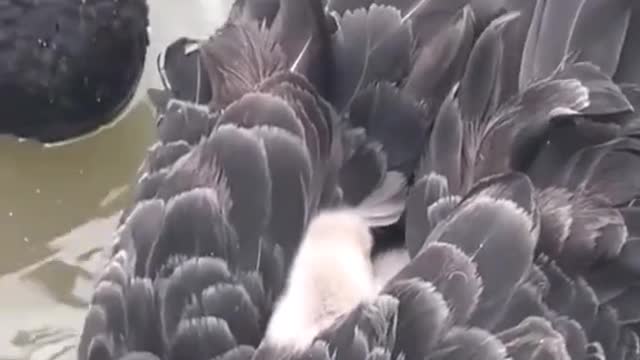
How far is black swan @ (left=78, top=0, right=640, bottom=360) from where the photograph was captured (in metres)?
1.21

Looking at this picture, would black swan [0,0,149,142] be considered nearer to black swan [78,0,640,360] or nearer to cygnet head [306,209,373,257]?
black swan [78,0,640,360]

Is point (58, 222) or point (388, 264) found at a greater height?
point (388, 264)

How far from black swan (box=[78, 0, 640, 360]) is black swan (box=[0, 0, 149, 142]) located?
429 millimetres

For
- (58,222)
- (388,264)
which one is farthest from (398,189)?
(58,222)

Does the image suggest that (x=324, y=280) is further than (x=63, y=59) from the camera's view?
No

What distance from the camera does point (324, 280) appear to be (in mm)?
1291

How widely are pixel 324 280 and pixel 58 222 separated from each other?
65cm

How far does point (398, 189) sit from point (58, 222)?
63 cm

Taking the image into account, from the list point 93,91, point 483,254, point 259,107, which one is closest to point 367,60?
point 259,107

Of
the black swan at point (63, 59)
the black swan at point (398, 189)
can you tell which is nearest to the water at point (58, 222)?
the black swan at point (63, 59)

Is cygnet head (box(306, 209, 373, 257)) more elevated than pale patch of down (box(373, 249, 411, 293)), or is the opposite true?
cygnet head (box(306, 209, 373, 257))

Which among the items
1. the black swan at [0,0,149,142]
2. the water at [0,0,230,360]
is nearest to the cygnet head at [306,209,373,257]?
the water at [0,0,230,360]

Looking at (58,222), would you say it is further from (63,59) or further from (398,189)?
(398,189)

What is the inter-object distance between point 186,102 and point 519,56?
11.6 inches
